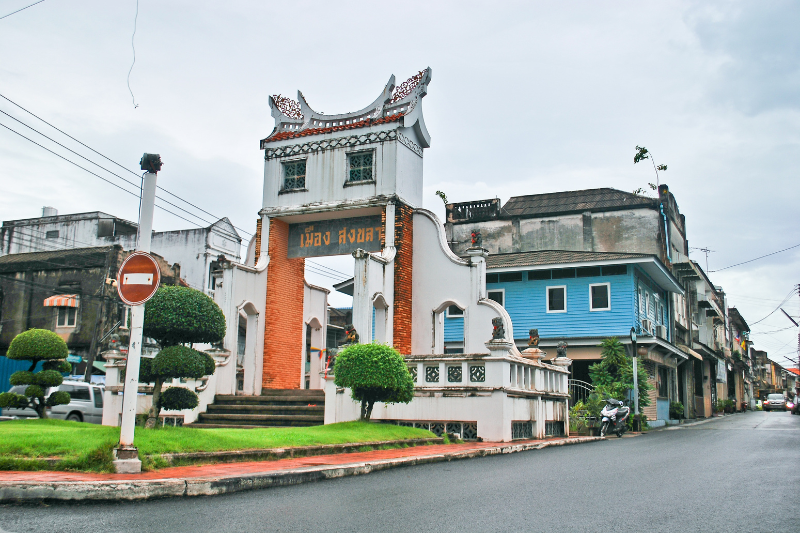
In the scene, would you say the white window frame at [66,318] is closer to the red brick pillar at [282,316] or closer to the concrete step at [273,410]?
the red brick pillar at [282,316]

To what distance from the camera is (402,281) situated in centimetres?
1895

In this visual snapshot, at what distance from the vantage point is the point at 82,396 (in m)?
21.9

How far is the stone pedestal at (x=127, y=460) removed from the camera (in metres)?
7.68

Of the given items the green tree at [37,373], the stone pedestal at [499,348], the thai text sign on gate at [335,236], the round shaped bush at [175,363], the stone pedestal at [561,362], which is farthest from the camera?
the stone pedestal at [561,362]

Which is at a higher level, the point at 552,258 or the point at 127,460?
the point at 552,258

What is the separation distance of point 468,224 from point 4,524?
31.9 metres

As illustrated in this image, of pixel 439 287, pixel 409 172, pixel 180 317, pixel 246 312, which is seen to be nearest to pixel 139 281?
pixel 180 317

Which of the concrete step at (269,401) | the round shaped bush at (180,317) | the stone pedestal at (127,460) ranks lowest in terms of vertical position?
the stone pedestal at (127,460)

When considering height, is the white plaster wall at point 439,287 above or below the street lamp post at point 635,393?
above

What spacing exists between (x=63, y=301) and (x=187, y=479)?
3293 centimetres

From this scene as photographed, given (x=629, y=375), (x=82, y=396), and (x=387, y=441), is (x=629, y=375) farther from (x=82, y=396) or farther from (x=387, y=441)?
(x=82, y=396)

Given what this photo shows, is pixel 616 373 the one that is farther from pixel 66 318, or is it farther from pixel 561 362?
pixel 66 318

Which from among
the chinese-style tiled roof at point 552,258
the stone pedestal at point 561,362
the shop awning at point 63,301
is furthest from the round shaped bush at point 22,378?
the shop awning at point 63,301

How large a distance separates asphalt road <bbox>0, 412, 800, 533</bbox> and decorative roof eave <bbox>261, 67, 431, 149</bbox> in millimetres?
11800
